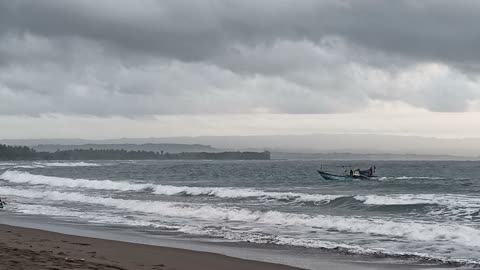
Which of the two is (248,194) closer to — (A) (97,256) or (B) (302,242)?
(B) (302,242)

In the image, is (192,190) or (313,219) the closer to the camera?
(313,219)

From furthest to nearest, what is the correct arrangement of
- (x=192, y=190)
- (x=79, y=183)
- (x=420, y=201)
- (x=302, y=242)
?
(x=79, y=183) < (x=192, y=190) < (x=420, y=201) < (x=302, y=242)

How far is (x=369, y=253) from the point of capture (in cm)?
1334

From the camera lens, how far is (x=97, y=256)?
12.1m

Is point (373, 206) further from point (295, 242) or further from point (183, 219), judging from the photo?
point (295, 242)

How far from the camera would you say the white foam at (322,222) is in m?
16.3

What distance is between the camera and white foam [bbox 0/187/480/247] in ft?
53.4

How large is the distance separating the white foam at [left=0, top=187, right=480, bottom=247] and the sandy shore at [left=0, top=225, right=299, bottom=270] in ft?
20.7

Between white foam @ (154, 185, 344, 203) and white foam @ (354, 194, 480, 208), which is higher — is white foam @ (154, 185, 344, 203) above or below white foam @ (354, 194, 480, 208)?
below

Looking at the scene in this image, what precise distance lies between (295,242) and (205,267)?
13.8ft

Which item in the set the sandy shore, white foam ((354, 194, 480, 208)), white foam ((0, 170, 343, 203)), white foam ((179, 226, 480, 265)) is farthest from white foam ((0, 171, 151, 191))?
the sandy shore

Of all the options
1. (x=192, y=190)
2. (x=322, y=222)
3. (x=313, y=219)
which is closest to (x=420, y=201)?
(x=313, y=219)

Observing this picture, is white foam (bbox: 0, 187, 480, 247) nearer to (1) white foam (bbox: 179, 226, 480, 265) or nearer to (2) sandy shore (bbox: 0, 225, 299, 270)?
(1) white foam (bbox: 179, 226, 480, 265)

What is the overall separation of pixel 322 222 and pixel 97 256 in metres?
9.34
